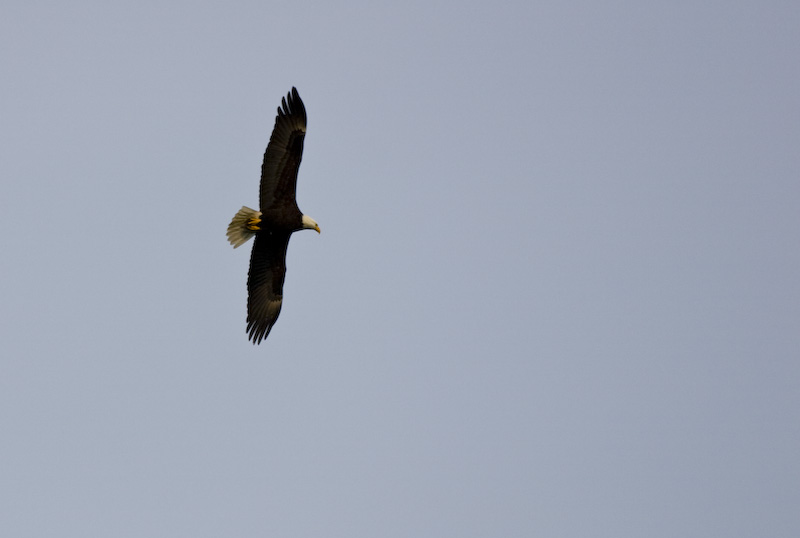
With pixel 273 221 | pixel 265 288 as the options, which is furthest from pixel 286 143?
pixel 265 288

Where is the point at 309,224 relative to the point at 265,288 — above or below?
above

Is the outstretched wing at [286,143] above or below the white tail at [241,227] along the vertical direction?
above

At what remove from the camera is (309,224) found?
1838cm

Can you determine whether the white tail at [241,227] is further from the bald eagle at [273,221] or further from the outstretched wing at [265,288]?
A: the outstretched wing at [265,288]

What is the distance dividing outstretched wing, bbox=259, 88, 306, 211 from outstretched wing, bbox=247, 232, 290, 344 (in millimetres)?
1433

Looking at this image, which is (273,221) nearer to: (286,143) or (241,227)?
(241,227)

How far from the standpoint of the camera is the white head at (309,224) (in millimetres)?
18344

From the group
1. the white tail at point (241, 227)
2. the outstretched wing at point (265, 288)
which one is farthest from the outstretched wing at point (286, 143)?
the outstretched wing at point (265, 288)

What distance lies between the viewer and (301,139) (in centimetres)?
1745

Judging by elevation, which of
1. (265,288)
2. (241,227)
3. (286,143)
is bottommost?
(265,288)

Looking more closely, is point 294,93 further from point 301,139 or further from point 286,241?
point 286,241

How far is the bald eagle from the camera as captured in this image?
17.4 metres

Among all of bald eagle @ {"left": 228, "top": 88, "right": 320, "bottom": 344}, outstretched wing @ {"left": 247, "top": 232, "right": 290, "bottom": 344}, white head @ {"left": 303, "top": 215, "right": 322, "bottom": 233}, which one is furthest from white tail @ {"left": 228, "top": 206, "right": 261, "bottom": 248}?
white head @ {"left": 303, "top": 215, "right": 322, "bottom": 233}

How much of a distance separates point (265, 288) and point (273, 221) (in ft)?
4.86
